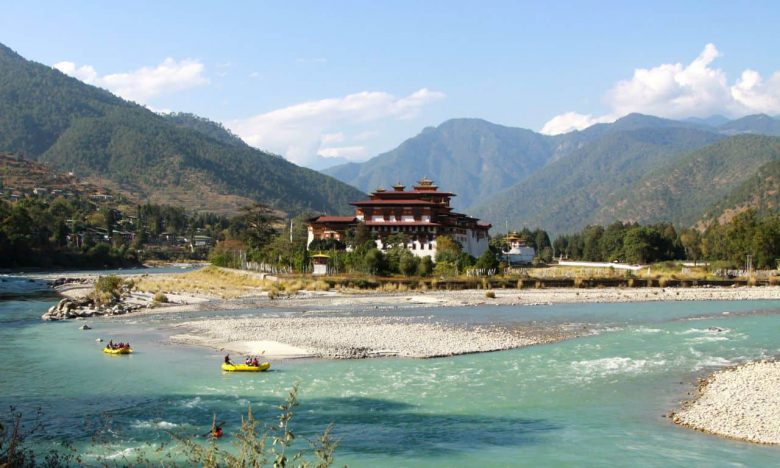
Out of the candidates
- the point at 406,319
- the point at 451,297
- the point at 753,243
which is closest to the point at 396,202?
the point at 451,297

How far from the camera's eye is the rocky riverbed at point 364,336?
34.4 metres

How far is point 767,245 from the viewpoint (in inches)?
3679

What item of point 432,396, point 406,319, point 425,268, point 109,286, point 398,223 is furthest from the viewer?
point 398,223

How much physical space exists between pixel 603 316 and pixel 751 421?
2964cm

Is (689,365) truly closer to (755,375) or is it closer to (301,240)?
(755,375)

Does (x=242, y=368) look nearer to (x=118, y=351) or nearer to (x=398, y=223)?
(x=118, y=351)

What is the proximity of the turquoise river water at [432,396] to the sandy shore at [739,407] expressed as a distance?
71cm

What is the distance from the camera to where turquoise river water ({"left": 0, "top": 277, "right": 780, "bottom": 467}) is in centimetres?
1939

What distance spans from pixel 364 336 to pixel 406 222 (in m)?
60.8

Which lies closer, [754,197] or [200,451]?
[200,451]

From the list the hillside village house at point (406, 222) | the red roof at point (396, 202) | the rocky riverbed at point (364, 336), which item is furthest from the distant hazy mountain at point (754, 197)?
the rocky riverbed at point (364, 336)

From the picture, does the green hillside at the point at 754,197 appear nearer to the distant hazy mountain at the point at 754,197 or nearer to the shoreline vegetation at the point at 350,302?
the distant hazy mountain at the point at 754,197

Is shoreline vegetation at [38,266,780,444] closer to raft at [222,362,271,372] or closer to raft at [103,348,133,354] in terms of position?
raft at [222,362,271,372]

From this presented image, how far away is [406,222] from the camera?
9875cm
